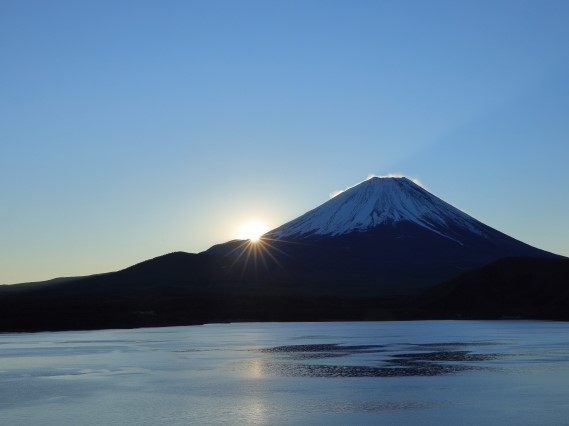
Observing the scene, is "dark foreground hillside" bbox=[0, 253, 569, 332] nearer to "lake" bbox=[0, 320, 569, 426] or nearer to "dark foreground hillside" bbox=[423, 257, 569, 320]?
"dark foreground hillside" bbox=[423, 257, 569, 320]

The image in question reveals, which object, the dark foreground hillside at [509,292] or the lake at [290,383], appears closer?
the lake at [290,383]

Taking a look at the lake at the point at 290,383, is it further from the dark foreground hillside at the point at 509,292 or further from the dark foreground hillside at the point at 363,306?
the dark foreground hillside at the point at 509,292

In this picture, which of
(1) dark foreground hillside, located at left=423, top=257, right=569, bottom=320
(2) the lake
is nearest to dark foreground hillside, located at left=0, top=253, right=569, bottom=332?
(1) dark foreground hillside, located at left=423, top=257, right=569, bottom=320

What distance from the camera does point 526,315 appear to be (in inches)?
4690

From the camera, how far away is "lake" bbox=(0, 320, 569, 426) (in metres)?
29.6

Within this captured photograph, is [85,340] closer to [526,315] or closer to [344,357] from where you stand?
→ [344,357]

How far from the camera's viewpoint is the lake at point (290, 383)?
97.1ft

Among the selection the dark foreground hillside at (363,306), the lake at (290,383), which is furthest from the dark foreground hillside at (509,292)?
the lake at (290,383)

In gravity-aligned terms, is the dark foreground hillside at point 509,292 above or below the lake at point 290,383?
above

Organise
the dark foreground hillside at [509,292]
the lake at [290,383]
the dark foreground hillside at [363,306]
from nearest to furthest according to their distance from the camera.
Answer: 1. the lake at [290,383]
2. the dark foreground hillside at [363,306]
3. the dark foreground hillside at [509,292]

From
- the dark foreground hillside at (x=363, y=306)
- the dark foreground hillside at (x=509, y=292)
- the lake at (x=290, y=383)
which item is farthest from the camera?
the dark foreground hillside at (x=509, y=292)

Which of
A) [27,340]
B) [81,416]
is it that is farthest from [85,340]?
[81,416]

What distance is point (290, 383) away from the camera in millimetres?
39094

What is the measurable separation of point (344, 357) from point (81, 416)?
85.6ft
